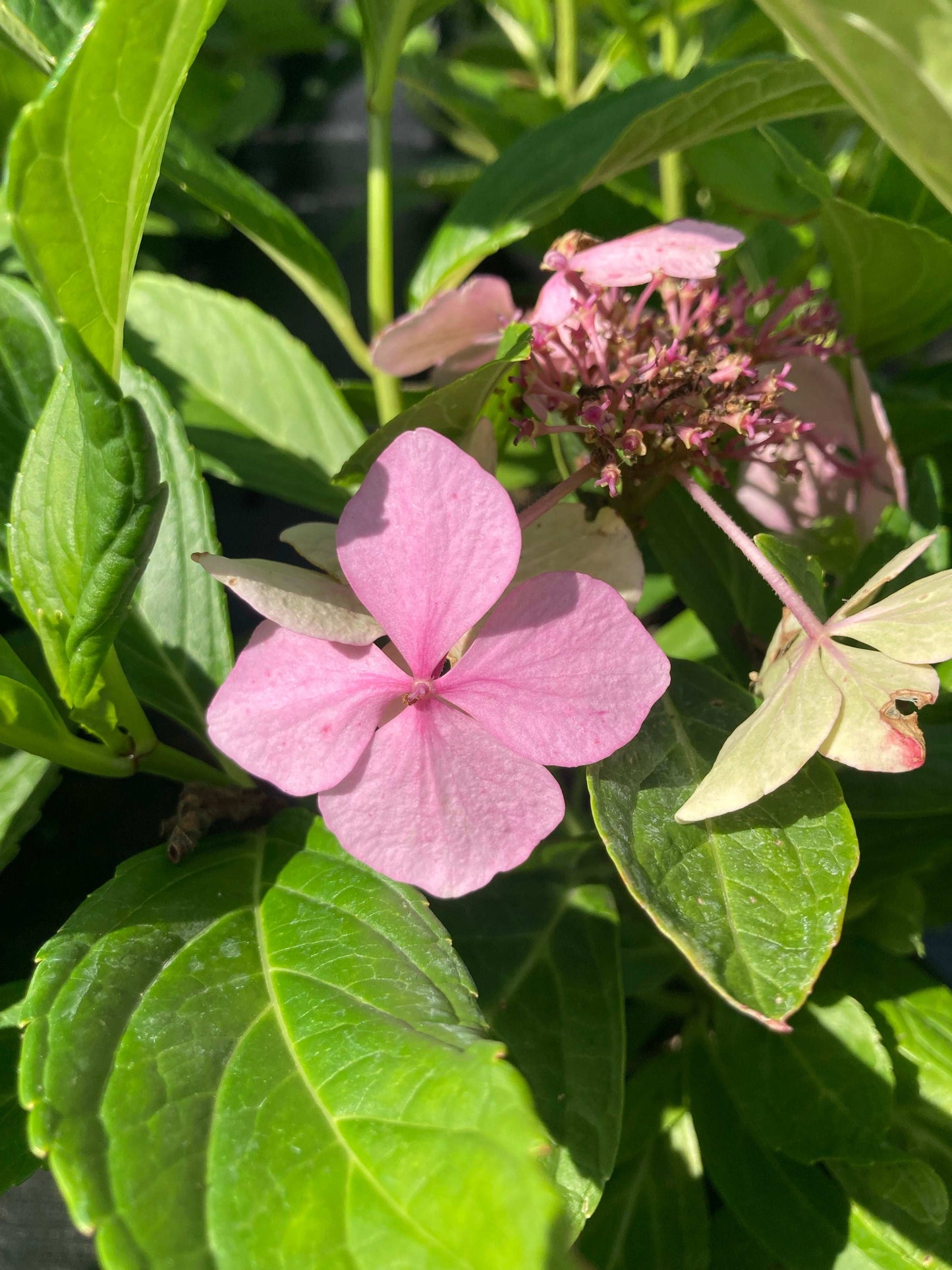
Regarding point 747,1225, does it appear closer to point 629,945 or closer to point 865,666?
point 629,945

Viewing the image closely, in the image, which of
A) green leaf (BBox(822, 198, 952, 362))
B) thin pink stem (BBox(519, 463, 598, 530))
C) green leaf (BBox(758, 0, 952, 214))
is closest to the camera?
green leaf (BBox(758, 0, 952, 214))

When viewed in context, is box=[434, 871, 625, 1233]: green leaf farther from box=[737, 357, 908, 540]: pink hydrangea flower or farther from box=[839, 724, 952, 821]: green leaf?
box=[737, 357, 908, 540]: pink hydrangea flower

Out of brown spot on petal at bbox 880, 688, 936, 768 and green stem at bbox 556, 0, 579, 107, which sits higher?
green stem at bbox 556, 0, 579, 107

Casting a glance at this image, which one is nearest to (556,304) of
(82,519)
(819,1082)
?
(82,519)

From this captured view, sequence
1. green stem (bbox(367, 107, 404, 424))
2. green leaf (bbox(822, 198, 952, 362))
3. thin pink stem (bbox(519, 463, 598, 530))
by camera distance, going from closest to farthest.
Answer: thin pink stem (bbox(519, 463, 598, 530)) < green leaf (bbox(822, 198, 952, 362)) < green stem (bbox(367, 107, 404, 424))

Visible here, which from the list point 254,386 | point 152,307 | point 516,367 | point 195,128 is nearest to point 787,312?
point 516,367

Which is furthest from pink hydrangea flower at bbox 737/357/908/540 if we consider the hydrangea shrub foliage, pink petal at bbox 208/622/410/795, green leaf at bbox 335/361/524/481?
pink petal at bbox 208/622/410/795

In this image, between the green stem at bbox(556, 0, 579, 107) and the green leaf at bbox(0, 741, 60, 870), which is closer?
the green leaf at bbox(0, 741, 60, 870)
